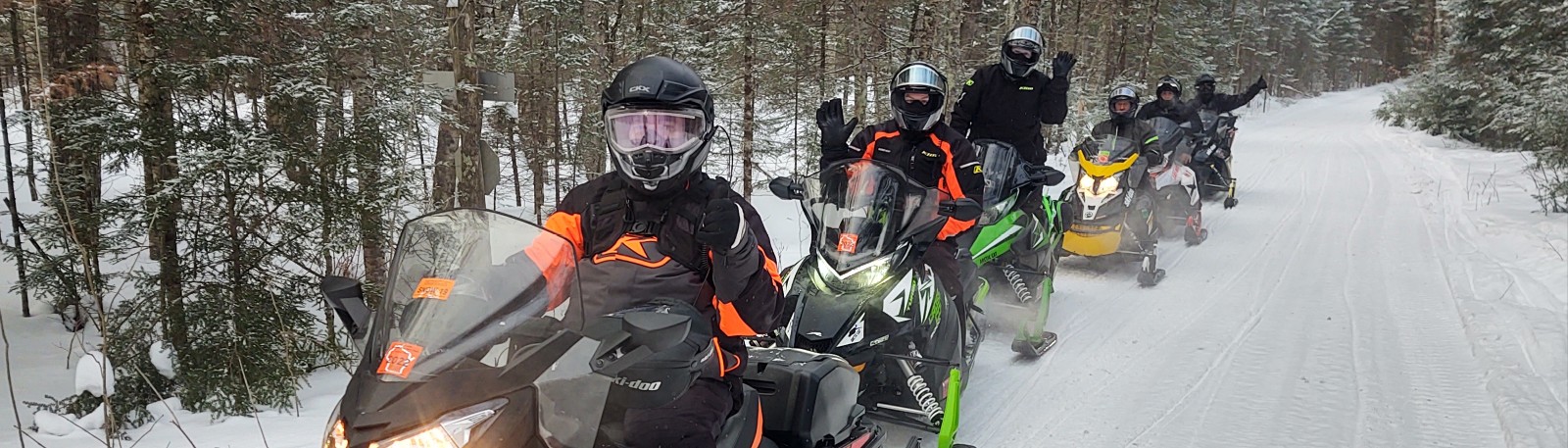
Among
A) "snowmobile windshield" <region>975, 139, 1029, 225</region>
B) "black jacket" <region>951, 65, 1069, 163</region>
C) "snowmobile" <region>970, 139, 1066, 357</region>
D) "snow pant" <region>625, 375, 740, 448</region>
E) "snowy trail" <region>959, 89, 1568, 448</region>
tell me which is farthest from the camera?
"black jacket" <region>951, 65, 1069, 163</region>

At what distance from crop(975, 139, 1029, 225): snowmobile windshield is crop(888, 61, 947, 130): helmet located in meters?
1.31

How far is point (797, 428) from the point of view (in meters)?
3.16

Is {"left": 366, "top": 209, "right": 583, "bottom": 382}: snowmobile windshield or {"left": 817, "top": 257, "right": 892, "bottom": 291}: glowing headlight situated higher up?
{"left": 366, "top": 209, "right": 583, "bottom": 382}: snowmobile windshield

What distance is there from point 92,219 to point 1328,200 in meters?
14.3

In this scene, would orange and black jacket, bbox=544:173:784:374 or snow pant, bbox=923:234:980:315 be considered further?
snow pant, bbox=923:234:980:315

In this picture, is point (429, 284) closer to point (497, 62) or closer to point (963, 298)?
point (963, 298)

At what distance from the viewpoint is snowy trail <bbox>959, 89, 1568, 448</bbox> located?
15.6 feet

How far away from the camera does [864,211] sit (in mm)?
4555

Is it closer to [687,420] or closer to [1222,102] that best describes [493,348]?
[687,420]

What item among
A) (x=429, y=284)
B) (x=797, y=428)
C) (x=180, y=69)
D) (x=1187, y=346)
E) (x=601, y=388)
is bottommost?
(x=1187, y=346)

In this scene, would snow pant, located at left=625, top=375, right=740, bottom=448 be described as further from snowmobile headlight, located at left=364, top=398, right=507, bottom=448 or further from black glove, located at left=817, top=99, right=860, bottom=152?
black glove, located at left=817, top=99, right=860, bottom=152

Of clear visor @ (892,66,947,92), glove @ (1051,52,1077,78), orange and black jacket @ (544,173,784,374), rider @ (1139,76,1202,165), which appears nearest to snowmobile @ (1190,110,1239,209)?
rider @ (1139,76,1202,165)

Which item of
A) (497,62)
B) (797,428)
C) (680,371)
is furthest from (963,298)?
(497,62)

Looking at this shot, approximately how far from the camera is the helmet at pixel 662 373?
6.15ft
